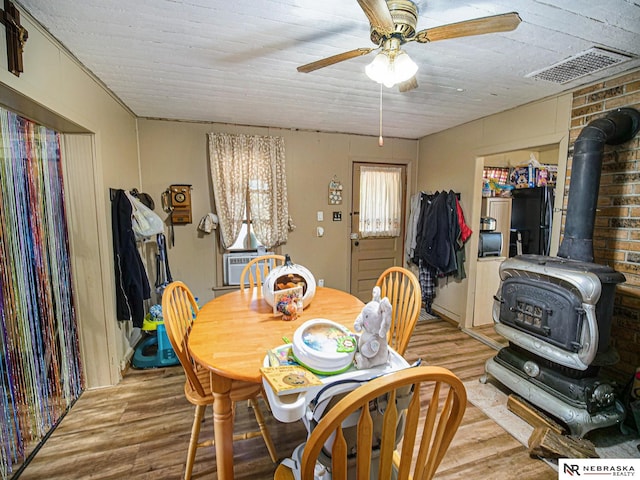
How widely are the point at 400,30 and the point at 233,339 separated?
5.14 feet

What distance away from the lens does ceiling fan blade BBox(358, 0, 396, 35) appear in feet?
3.35

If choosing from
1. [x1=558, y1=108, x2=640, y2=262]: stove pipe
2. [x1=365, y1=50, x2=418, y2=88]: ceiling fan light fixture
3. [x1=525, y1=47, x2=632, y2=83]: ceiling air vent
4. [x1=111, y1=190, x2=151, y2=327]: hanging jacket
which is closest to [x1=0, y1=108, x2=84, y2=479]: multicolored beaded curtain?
[x1=111, y1=190, x2=151, y2=327]: hanging jacket

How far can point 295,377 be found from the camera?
A: 1.03 metres

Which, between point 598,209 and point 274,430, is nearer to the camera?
point 274,430

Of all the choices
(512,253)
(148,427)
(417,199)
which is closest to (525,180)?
(512,253)

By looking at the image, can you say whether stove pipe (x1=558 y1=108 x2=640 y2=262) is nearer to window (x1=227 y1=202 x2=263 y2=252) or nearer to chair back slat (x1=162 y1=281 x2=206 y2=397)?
chair back slat (x1=162 y1=281 x2=206 y2=397)

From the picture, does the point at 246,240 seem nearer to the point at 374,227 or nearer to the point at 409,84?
the point at 374,227

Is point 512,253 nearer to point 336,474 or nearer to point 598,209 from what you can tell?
point 598,209

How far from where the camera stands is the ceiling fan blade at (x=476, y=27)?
1.11 meters

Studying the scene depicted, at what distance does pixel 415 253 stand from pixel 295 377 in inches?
125

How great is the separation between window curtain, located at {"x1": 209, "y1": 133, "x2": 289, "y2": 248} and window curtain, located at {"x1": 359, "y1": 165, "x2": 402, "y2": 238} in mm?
1119

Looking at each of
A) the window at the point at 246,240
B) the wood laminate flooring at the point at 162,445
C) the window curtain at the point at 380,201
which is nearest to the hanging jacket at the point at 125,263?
the wood laminate flooring at the point at 162,445

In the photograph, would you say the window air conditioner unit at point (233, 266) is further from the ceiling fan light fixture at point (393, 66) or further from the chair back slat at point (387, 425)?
the chair back slat at point (387, 425)

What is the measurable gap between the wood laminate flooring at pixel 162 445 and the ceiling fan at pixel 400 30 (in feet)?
6.73
